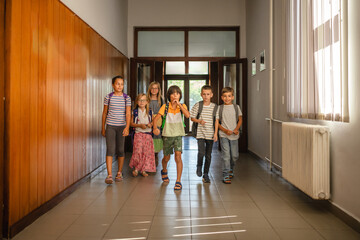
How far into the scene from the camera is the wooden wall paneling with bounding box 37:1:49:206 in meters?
2.57

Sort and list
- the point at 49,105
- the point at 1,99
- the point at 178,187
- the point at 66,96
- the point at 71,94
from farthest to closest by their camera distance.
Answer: the point at 178,187 < the point at 71,94 < the point at 66,96 < the point at 49,105 < the point at 1,99

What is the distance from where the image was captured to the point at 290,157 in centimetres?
321

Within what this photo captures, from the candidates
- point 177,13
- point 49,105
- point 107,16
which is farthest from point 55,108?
point 177,13

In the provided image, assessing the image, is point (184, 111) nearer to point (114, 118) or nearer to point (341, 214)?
point (114, 118)

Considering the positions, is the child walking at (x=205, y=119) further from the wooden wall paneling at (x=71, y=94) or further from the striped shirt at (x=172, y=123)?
the wooden wall paneling at (x=71, y=94)

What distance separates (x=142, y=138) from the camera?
430 centimetres

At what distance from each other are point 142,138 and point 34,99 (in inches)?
77.9

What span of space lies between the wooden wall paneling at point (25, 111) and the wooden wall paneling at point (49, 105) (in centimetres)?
33

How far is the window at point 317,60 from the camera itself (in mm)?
2453

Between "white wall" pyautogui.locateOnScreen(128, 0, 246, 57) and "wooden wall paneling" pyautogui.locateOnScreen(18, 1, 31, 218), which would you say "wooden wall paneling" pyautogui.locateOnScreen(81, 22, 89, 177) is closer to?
"wooden wall paneling" pyautogui.locateOnScreen(18, 1, 31, 218)

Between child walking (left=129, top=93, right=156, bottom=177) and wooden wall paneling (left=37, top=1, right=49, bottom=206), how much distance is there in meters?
1.64

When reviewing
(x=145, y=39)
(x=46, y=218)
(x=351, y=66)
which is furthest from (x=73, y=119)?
(x=145, y=39)

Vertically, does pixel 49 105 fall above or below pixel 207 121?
above

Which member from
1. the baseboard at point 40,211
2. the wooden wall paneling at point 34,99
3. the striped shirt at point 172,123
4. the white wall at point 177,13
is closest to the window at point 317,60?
the striped shirt at point 172,123
